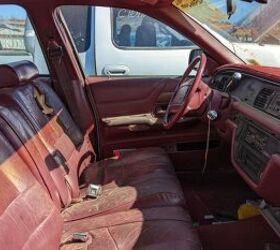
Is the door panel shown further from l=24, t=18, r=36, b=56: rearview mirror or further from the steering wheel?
l=24, t=18, r=36, b=56: rearview mirror

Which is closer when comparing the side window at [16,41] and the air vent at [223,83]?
the air vent at [223,83]

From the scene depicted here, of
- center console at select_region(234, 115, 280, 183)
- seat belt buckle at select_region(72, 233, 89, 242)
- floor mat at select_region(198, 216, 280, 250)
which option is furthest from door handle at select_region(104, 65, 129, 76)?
seat belt buckle at select_region(72, 233, 89, 242)

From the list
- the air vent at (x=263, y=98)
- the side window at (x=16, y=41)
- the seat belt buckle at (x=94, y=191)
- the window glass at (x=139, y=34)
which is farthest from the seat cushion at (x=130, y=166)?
the window glass at (x=139, y=34)

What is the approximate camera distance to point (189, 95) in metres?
2.48

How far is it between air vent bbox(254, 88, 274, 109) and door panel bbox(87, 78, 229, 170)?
2.51 ft

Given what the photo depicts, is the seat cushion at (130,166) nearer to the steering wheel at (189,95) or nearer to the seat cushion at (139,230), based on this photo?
the steering wheel at (189,95)

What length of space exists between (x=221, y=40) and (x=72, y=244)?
1656mm

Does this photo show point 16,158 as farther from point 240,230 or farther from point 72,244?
point 240,230

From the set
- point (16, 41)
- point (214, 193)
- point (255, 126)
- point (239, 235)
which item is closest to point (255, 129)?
point (255, 126)

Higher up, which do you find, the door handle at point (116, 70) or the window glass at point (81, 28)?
the window glass at point (81, 28)

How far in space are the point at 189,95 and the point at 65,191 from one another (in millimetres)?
784

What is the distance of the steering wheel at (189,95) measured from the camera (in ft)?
8.07

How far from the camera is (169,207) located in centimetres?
223

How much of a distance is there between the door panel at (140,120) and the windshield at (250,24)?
67cm
